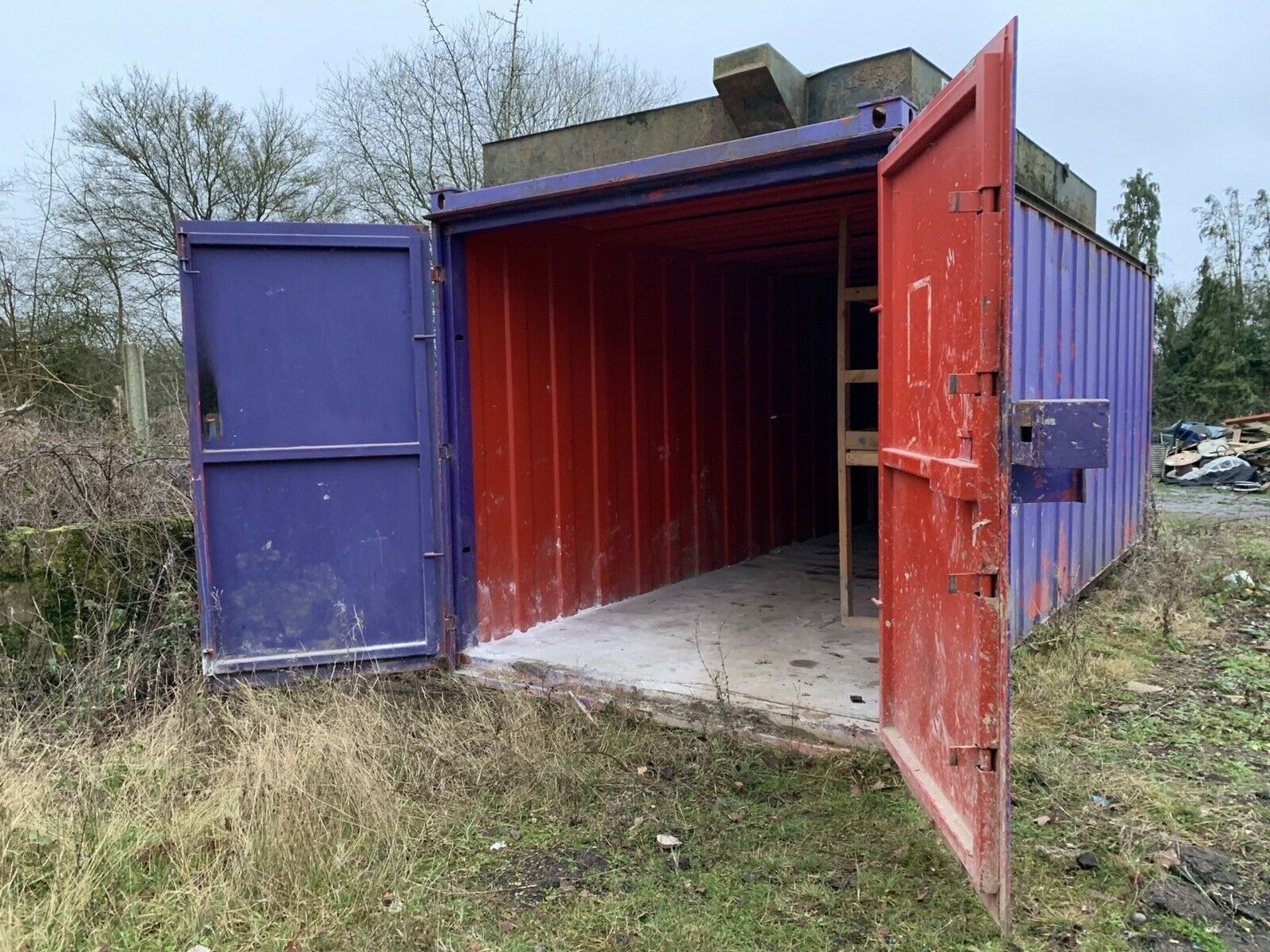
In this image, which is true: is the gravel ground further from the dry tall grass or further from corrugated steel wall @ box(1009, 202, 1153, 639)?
the dry tall grass

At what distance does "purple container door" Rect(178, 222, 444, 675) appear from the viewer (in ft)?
13.6

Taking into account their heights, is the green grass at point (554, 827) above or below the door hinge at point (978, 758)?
below

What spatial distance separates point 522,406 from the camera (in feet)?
16.4

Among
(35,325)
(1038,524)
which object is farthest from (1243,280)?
(35,325)

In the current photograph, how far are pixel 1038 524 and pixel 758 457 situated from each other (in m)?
3.06

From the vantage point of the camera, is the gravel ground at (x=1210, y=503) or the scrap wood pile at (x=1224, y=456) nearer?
the gravel ground at (x=1210, y=503)

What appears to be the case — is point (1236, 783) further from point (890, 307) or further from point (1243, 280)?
point (1243, 280)

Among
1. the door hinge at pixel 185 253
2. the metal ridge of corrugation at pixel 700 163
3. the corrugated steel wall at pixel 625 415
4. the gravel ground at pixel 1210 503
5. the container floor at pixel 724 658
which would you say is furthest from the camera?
the gravel ground at pixel 1210 503

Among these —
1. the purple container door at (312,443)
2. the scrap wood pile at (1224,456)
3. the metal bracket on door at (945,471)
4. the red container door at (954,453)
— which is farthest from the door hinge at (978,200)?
the scrap wood pile at (1224,456)

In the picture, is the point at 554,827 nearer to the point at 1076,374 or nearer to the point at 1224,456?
the point at 1076,374

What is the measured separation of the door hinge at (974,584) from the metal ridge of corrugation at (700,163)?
5.83 feet

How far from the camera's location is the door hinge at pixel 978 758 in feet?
7.14

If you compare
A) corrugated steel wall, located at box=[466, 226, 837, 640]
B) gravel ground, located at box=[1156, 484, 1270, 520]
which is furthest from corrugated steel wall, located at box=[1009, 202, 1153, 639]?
gravel ground, located at box=[1156, 484, 1270, 520]

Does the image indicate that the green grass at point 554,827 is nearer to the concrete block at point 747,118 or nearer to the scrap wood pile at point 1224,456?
the concrete block at point 747,118
